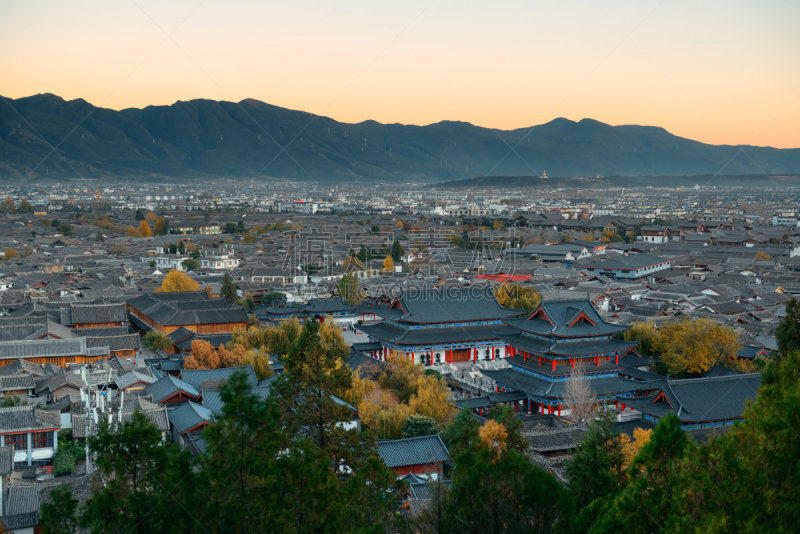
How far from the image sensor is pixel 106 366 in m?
20.2

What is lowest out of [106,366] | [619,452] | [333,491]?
[106,366]

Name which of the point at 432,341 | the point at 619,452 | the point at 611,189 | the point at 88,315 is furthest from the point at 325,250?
the point at 611,189

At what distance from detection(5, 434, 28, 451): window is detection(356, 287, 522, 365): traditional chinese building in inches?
450

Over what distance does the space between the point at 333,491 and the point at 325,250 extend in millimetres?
47481

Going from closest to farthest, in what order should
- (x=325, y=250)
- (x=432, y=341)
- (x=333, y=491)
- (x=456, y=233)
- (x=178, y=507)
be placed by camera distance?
(x=178, y=507), (x=333, y=491), (x=432, y=341), (x=325, y=250), (x=456, y=233)

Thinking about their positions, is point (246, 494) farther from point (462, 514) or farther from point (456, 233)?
point (456, 233)

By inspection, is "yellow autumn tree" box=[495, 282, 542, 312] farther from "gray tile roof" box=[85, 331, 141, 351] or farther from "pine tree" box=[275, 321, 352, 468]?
"pine tree" box=[275, 321, 352, 468]

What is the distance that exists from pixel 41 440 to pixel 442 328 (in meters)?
13.0

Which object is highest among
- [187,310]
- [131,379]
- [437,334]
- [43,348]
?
[437,334]

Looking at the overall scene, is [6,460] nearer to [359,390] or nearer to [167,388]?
[167,388]

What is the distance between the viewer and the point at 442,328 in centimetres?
2355

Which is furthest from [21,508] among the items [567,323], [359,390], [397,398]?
[567,323]

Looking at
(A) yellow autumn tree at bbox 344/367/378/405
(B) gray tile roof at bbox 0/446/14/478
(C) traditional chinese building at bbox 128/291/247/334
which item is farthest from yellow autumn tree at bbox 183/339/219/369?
(B) gray tile roof at bbox 0/446/14/478

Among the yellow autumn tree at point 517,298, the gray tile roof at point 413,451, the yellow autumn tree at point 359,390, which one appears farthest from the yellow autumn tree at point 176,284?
the gray tile roof at point 413,451
